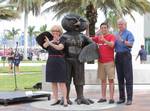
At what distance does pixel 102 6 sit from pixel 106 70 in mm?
9943

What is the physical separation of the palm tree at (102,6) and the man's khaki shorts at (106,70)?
8.37m

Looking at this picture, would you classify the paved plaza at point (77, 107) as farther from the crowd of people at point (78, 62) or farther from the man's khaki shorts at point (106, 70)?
the man's khaki shorts at point (106, 70)

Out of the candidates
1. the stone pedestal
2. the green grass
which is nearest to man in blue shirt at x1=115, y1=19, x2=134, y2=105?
the stone pedestal

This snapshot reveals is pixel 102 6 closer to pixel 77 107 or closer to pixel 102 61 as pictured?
pixel 102 61

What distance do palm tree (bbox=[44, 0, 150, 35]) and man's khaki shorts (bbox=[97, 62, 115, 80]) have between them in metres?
8.37

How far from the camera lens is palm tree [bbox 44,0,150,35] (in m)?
19.3

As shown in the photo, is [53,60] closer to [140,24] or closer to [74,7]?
[74,7]

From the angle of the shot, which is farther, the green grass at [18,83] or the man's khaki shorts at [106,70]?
the green grass at [18,83]

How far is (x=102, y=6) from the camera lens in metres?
20.4

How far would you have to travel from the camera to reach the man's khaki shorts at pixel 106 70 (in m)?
10.7

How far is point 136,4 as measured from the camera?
20969mm

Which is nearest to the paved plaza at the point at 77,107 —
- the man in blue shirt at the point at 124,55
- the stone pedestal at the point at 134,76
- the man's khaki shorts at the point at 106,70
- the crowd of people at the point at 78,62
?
the crowd of people at the point at 78,62

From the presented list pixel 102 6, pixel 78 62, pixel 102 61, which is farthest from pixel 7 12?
pixel 78 62

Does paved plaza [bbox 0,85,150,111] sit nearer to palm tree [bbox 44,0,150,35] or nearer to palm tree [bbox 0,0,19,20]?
palm tree [bbox 44,0,150,35]
